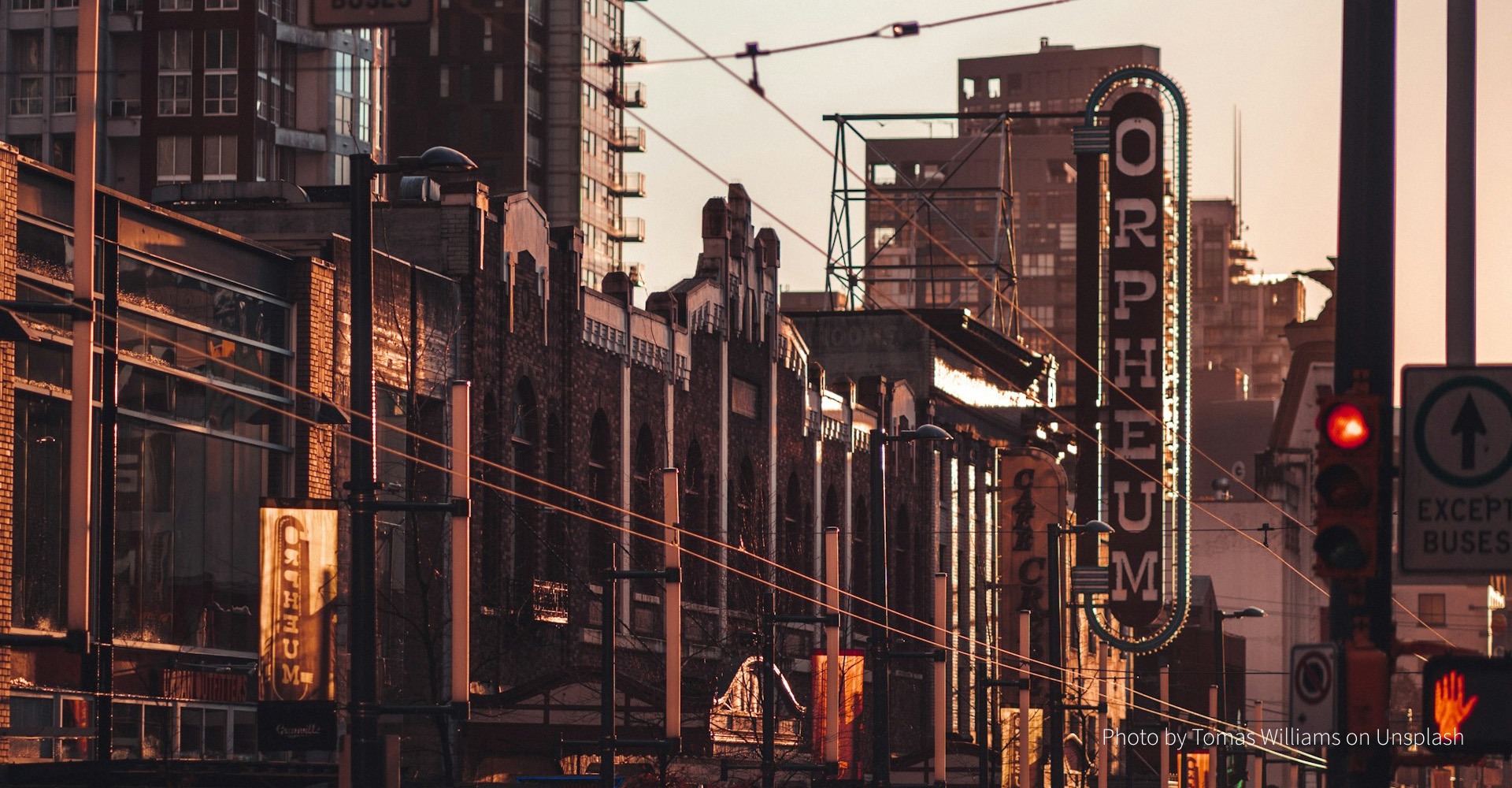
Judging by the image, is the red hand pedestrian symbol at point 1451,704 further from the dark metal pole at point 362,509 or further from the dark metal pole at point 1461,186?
the dark metal pole at point 362,509

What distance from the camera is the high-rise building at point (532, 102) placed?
418 feet

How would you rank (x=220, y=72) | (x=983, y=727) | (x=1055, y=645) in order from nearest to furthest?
(x=983, y=727) → (x=1055, y=645) → (x=220, y=72)

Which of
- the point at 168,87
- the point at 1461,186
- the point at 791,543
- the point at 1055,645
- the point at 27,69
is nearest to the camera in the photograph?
the point at 1461,186

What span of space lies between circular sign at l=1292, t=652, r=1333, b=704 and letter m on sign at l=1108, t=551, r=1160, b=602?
49181mm

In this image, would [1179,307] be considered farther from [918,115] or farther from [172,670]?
[172,670]

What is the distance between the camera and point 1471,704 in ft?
49.4

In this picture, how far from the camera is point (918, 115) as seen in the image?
77688 millimetres

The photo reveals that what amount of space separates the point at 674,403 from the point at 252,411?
15703 mm

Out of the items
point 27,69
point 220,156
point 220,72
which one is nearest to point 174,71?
point 220,72

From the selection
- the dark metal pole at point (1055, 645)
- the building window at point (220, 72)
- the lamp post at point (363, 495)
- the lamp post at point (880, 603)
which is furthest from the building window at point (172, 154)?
the lamp post at point (363, 495)

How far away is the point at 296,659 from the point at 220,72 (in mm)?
71579

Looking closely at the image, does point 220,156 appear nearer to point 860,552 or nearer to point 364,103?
point 364,103

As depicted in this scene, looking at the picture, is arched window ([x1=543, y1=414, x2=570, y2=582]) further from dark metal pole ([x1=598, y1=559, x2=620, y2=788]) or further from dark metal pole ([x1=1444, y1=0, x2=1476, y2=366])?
dark metal pole ([x1=1444, y1=0, x2=1476, y2=366])

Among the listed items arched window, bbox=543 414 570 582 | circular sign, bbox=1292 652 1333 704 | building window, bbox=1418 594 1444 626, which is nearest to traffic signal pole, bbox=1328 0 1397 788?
circular sign, bbox=1292 652 1333 704
